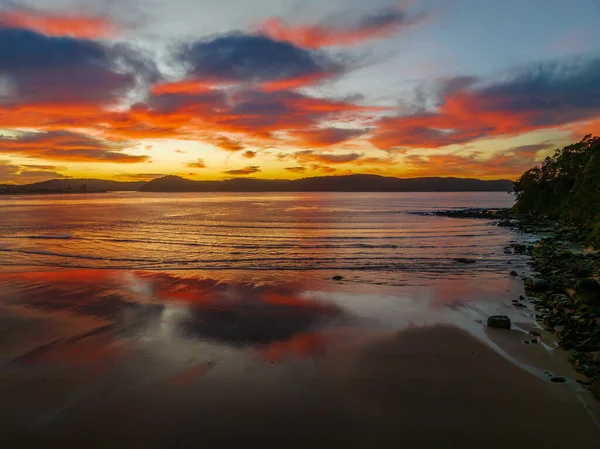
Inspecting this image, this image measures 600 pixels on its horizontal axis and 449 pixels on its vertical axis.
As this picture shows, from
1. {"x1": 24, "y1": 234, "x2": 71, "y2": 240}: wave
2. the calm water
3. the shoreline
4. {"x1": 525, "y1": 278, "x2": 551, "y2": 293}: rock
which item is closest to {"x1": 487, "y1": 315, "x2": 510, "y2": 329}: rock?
the shoreline

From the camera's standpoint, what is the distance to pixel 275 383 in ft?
27.4

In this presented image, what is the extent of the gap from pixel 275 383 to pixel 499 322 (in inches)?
306

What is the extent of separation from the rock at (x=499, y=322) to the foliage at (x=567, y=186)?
66.8 ft

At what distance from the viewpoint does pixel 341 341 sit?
1085cm

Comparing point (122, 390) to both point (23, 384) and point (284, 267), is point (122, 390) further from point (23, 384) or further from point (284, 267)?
point (284, 267)

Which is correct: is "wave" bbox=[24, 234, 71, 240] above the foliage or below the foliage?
below

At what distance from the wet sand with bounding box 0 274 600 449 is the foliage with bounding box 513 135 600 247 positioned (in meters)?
24.0

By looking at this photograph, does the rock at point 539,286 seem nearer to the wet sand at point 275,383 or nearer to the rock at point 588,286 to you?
the rock at point 588,286

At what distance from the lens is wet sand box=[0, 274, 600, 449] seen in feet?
21.6

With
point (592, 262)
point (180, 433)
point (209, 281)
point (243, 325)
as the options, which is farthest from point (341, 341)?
point (592, 262)

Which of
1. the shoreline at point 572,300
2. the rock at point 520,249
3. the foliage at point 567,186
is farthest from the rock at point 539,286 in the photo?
the foliage at point 567,186

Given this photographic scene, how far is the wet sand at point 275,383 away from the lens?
21.6ft

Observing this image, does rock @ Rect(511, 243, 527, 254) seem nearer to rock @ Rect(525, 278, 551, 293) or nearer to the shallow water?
the shallow water

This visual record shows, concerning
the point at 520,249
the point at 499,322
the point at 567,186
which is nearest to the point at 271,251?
the point at 520,249
